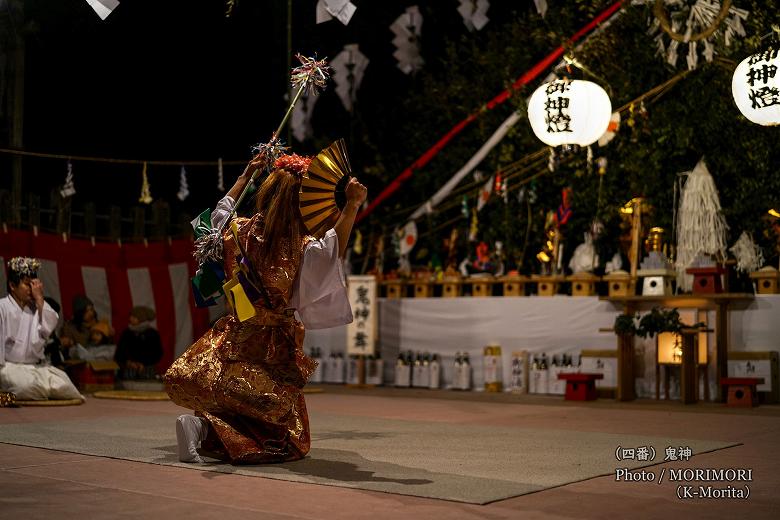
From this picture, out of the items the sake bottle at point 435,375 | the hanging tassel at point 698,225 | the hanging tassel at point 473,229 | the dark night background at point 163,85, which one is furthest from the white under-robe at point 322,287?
the hanging tassel at point 473,229

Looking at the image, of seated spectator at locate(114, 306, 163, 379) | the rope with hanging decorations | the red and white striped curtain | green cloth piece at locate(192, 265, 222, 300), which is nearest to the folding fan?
green cloth piece at locate(192, 265, 222, 300)

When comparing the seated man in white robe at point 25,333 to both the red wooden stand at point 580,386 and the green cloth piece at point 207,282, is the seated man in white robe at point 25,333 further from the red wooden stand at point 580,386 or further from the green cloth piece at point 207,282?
the red wooden stand at point 580,386

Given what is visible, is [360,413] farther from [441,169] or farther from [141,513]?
[441,169]

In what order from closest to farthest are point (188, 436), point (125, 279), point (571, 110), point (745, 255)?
point (188, 436), point (571, 110), point (745, 255), point (125, 279)

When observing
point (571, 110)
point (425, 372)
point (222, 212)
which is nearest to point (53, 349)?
A: point (425, 372)

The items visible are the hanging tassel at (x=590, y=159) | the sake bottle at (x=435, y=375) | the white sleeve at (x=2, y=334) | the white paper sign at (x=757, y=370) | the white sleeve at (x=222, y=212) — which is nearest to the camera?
the white sleeve at (x=222, y=212)

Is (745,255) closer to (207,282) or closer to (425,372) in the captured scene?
(425,372)

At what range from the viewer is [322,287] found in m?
4.67

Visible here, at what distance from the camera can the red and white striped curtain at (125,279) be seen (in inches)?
403

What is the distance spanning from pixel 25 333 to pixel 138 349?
6.93 feet

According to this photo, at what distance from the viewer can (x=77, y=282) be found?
10.4 meters

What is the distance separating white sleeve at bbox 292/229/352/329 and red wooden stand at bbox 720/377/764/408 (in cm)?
488

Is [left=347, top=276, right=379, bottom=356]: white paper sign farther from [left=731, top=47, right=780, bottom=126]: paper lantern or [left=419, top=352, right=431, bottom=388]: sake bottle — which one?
[left=731, top=47, right=780, bottom=126]: paper lantern

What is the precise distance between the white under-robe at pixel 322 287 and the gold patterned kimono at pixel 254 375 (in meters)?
0.05
